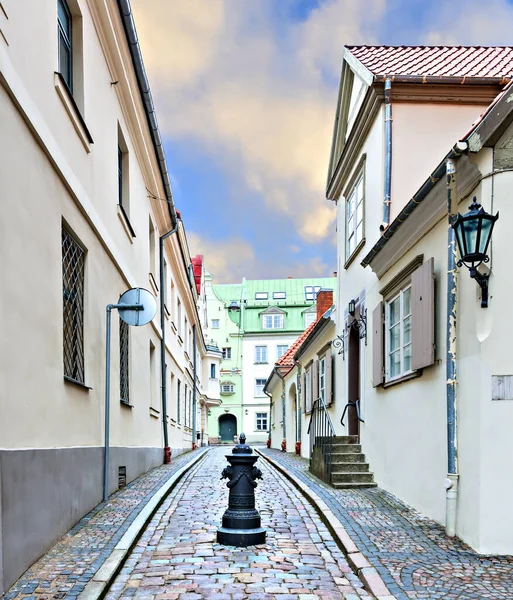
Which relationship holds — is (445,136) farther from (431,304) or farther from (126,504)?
(126,504)

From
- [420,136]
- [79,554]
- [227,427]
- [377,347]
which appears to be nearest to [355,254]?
[420,136]

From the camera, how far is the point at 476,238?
20.4 feet

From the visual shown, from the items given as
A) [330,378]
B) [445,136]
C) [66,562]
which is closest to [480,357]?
[66,562]

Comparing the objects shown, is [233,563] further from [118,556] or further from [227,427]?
[227,427]

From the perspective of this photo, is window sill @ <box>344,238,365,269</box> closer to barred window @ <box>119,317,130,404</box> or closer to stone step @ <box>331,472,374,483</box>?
stone step @ <box>331,472,374,483</box>

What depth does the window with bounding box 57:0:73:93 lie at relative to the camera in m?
7.49

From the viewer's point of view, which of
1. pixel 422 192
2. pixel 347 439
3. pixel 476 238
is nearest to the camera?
pixel 476 238

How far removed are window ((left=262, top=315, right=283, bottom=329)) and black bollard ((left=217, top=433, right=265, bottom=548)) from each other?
49695 mm

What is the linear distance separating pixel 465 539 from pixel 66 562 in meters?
3.72

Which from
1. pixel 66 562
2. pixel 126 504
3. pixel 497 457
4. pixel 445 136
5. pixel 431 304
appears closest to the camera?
pixel 66 562

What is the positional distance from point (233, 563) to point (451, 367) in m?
2.90

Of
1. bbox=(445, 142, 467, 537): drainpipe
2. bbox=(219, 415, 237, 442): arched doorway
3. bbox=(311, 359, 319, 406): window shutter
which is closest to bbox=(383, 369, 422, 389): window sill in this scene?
bbox=(445, 142, 467, 537): drainpipe

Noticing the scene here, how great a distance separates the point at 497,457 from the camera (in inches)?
243

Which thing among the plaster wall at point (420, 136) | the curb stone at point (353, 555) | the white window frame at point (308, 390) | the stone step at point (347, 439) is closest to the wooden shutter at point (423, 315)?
the curb stone at point (353, 555)
